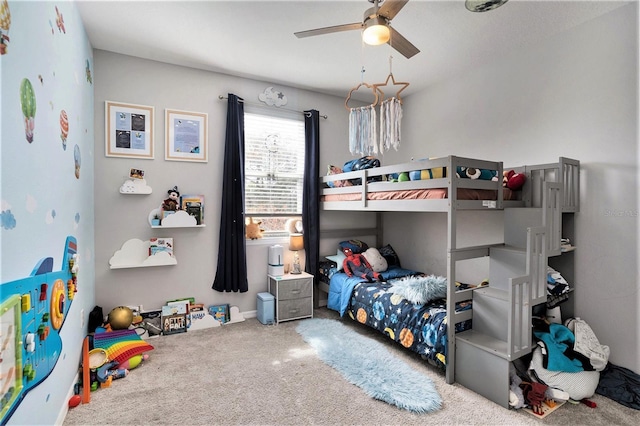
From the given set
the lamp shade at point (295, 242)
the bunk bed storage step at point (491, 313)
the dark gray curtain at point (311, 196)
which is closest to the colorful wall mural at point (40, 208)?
the lamp shade at point (295, 242)

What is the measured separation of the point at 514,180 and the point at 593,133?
25.4 inches

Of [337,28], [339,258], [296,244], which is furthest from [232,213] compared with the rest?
[337,28]

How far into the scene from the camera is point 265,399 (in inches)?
85.8

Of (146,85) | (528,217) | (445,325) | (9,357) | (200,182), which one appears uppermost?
(146,85)

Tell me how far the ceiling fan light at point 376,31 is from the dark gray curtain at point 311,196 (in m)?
2.10

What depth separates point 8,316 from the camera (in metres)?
1.18

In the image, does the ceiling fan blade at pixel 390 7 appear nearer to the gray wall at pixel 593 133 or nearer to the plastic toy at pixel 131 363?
the gray wall at pixel 593 133

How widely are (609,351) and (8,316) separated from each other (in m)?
3.54

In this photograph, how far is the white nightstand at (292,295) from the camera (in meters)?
3.61

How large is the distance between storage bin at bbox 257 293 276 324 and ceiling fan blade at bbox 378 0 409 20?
2.81m

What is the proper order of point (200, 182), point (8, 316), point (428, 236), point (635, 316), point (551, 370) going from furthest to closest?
point (428, 236)
point (200, 182)
point (635, 316)
point (551, 370)
point (8, 316)

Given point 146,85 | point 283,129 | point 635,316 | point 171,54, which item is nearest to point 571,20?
point 635,316

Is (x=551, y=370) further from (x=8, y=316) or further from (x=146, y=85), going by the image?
(x=146, y=85)

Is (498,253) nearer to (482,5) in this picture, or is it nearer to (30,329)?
(482,5)
